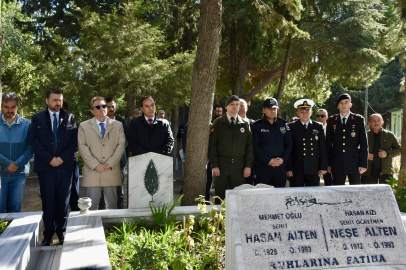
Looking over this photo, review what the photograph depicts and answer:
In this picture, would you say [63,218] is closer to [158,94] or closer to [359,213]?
[359,213]

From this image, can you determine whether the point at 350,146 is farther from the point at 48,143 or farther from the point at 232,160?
the point at 48,143

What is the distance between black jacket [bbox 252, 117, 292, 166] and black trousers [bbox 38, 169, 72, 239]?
2686 millimetres

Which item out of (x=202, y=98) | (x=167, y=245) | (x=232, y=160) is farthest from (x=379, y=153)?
(x=167, y=245)

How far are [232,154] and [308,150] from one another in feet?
3.80

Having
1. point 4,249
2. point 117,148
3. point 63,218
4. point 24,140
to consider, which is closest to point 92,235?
point 4,249

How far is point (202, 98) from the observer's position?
510 centimetres

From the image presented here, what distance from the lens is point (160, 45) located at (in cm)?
1025

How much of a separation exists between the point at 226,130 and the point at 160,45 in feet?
Answer: 19.7

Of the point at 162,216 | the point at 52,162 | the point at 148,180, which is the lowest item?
the point at 162,216

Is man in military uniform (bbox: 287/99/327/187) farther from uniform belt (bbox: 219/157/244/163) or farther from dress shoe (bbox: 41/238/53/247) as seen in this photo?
dress shoe (bbox: 41/238/53/247)

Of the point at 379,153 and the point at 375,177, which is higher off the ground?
the point at 379,153

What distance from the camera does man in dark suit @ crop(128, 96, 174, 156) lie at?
4.90m

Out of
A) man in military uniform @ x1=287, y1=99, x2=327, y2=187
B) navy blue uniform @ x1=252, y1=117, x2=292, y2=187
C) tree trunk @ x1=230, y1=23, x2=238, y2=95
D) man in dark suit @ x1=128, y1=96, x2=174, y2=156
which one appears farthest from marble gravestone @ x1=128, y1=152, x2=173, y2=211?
tree trunk @ x1=230, y1=23, x2=238, y2=95

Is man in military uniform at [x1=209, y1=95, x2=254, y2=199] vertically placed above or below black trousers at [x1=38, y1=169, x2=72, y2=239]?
above
